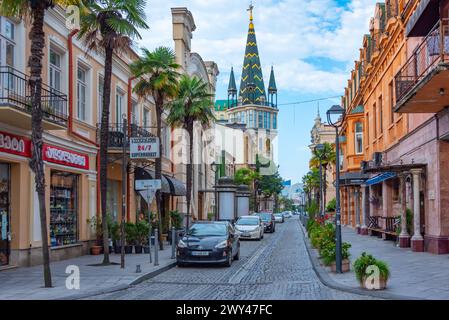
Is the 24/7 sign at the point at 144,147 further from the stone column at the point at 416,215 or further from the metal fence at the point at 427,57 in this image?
the stone column at the point at 416,215

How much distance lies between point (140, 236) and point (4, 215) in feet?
25.0

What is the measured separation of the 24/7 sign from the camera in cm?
1842

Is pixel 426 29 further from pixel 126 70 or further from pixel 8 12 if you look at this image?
pixel 126 70

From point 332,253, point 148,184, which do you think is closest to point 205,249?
point 148,184

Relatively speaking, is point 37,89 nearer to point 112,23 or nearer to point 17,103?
point 17,103

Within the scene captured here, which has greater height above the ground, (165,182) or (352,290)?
(165,182)

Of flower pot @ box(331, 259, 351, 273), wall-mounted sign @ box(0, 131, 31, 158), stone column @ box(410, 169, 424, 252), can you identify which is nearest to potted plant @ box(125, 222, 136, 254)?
wall-mounted sign @ box(0, 131, 31, 158)

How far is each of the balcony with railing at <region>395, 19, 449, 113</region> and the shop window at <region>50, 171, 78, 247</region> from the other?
1218 centimetres

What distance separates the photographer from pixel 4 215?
17.5 m

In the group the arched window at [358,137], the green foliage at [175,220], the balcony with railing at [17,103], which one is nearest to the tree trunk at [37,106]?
the balcony with railing at [17,103]

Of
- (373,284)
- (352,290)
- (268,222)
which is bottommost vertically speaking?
(268,222)

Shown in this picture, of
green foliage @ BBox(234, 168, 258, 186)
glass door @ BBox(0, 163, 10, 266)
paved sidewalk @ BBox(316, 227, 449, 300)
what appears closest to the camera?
paved sidewalk @ BBox(316, 227, 449, 300)

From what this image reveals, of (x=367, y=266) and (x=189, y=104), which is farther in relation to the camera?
(x=189, y=104)

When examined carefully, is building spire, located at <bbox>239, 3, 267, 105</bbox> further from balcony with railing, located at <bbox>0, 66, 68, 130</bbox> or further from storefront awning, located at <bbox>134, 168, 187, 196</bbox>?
balcony with railing, located at <bbox>0, 66, 68, 130</bbox>
